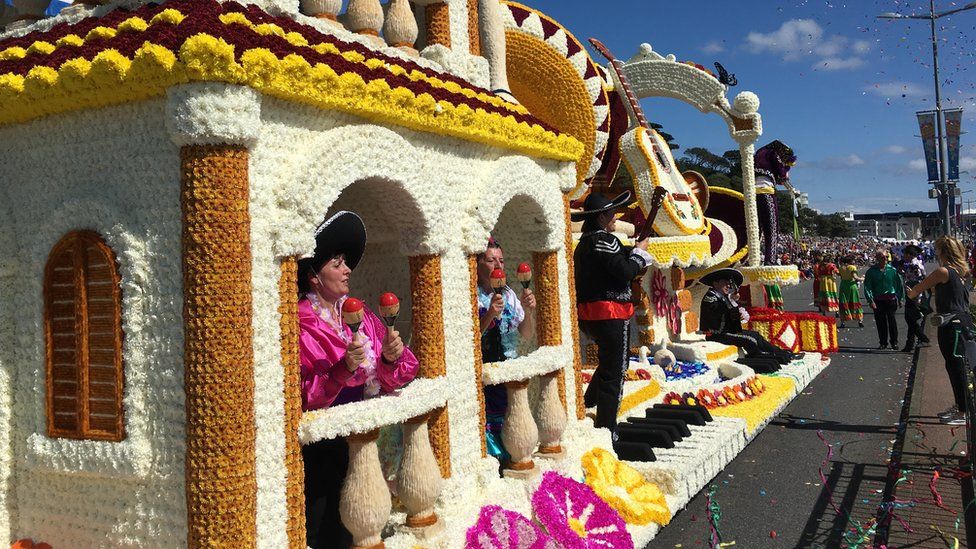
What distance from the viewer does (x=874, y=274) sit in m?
14.5

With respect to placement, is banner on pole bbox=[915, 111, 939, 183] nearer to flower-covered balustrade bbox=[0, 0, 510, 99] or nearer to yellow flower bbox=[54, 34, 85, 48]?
flower-covered balustrade bbox=[0, 0, 510, 99]

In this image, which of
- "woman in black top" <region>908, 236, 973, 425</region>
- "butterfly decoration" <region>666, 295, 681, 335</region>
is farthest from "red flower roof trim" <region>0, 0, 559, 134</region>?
"butterfly decoration" <region>666, 295, 681, 335</region>

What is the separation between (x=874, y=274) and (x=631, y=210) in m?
5.81

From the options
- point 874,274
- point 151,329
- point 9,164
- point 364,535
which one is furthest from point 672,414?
point 874,274

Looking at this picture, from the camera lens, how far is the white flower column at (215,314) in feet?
9.89

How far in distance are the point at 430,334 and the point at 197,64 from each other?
6.50 ft

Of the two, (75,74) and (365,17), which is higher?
(365,17)

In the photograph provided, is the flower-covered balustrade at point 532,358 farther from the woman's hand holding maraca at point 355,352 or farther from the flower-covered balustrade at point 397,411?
the woman's hand holding maraca at point 355,352

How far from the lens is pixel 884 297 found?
14102mm

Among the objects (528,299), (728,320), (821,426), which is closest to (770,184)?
(728,320)

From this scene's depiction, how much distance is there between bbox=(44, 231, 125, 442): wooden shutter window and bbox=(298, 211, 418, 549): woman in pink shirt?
33.1 inches

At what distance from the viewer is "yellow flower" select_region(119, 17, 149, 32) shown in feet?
10.6

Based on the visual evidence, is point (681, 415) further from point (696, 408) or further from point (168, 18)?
point (168, 18)

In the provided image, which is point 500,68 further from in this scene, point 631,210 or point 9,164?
point 631,210
